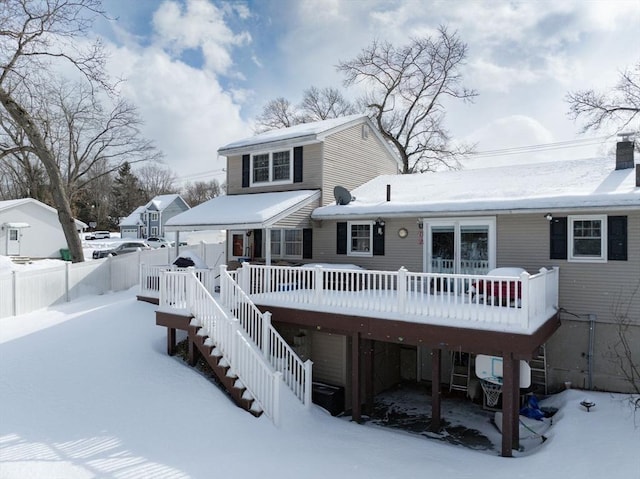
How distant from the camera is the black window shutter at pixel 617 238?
350 inches

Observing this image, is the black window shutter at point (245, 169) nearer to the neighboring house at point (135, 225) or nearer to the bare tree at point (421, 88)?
the bare tree at point (421, 88)

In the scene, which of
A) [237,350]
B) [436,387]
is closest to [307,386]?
[237,350]

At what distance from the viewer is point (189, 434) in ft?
23.3

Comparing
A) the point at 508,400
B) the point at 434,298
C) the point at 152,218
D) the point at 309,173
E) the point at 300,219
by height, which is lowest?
the point at 508,400

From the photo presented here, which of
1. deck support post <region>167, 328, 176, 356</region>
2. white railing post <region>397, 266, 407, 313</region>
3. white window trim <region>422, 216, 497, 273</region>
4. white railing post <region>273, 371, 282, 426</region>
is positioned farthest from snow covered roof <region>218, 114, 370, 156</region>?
white railing post <region>273, 371, 282, 426</region>

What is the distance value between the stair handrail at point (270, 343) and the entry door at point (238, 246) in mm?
4974

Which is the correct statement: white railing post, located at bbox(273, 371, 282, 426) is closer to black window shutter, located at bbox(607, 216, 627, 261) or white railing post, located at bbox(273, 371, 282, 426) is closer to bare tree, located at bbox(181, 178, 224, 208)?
black window shutter, located at bbox(607, 216, 627, 261)

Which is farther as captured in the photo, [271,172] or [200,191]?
[200,191]

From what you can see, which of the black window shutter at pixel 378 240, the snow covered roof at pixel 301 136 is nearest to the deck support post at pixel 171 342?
the black window shutter at pixel 378 240

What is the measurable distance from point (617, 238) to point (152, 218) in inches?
1861

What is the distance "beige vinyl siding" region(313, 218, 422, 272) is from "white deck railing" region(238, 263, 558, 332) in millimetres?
1933

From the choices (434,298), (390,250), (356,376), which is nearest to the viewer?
(434,298)

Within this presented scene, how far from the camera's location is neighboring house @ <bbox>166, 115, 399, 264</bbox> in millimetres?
12359

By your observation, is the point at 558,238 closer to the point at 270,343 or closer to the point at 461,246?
the point at 461,246
